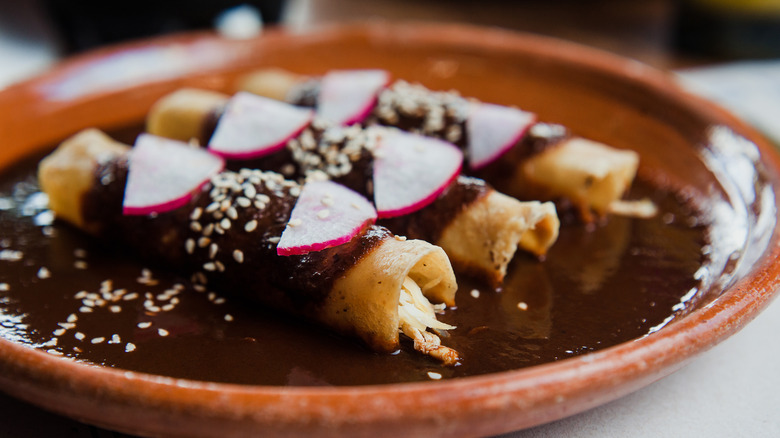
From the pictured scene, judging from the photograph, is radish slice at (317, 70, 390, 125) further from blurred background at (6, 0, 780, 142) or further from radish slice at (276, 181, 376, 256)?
blurred background at (6, 0, 780, 142)

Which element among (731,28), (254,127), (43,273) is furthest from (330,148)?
(731,28)

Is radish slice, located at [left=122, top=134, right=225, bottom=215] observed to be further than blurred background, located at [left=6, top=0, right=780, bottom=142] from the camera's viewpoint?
No

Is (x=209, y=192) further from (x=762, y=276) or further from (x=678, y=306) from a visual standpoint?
(x=762, y=276)

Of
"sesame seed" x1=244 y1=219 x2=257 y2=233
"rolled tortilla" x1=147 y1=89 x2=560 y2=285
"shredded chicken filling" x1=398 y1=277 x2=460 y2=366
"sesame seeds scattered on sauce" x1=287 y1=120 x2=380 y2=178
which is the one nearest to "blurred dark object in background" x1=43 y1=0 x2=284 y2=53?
"sesame seeds scattered on sauce" x1=287 y1=120 x2=380 y2=178

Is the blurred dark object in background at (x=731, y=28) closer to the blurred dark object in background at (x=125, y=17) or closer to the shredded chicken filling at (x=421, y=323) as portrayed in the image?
the blurred dark object in background at (x=125, y=17)

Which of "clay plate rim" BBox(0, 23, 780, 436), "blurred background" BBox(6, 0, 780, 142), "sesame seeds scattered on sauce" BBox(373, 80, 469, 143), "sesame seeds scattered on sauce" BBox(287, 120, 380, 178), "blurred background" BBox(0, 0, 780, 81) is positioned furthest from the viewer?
"blurred background" BBox(0, 0, 780, 81)

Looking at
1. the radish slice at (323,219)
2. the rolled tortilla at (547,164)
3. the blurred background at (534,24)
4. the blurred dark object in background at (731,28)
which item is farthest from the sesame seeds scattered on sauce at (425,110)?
the blurred dark object in background at (731,28)

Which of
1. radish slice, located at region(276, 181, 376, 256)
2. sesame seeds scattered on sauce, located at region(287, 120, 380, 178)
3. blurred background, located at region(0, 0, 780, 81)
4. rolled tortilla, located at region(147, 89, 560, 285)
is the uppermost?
radish slice, located at region(276, 181, 376, 256)
